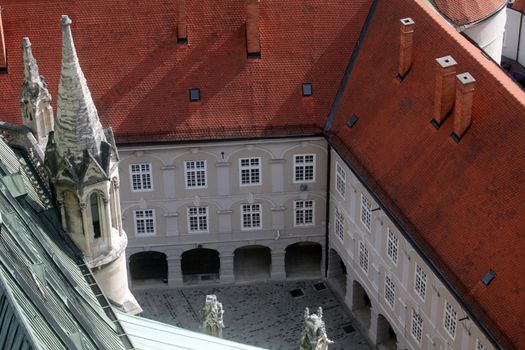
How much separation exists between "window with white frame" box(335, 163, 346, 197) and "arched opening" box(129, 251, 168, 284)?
11.1 metres

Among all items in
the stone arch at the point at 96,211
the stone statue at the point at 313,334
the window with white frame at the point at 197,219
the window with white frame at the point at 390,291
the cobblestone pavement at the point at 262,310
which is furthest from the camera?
the window with white frame at the point at 197,219

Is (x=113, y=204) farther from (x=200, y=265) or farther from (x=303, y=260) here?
(x=303, y=260)

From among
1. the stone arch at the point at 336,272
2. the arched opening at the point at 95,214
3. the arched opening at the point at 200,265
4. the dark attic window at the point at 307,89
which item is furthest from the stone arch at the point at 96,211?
the stone arch at the point at 336,272

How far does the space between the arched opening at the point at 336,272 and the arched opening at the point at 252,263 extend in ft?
11.6

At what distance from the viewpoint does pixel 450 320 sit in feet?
176

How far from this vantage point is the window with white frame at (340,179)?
64.0 metres

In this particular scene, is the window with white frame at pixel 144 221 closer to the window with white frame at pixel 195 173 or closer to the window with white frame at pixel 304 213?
the window with white frame at pixel 195 173

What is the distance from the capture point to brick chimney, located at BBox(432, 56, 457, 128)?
55688 millimetres

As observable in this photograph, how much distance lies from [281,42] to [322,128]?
520cm

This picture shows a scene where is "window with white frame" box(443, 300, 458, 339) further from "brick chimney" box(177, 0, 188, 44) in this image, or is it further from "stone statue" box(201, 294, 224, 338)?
"brick chimney" box(177, 0, 188, 44)

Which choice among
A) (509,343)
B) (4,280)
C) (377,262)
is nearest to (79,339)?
(4,280)

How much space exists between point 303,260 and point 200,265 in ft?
19.1

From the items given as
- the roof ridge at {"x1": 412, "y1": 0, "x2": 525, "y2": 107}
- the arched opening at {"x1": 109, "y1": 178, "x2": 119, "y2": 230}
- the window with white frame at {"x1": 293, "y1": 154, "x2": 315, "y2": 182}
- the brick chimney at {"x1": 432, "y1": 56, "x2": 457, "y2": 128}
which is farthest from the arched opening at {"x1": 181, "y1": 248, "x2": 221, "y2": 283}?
the arched opening at {"x1": 109, "y1": 178, "x2": 119, "y2": 230}

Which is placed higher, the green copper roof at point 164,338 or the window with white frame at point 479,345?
the green copper roof at point 164,338
